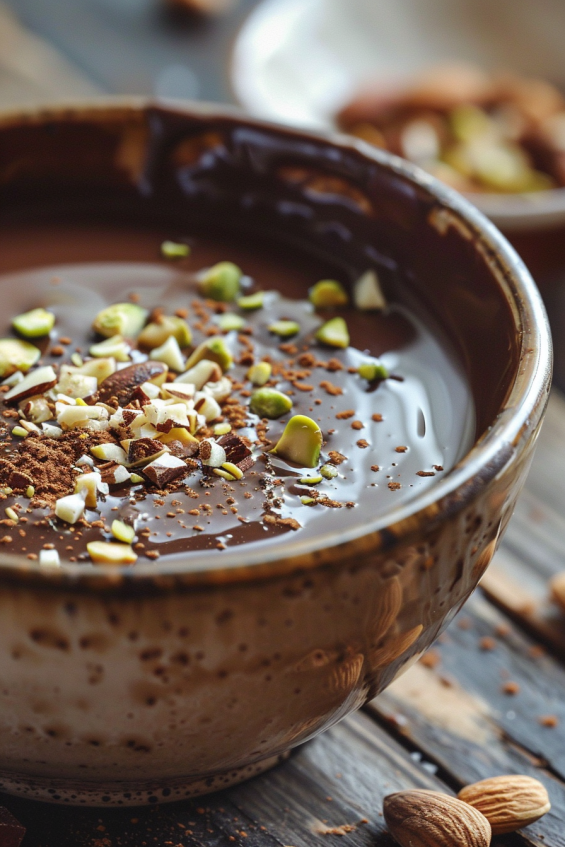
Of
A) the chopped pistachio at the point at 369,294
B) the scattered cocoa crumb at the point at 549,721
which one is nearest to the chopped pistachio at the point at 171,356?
the chopped pistachio at the point at 369,294

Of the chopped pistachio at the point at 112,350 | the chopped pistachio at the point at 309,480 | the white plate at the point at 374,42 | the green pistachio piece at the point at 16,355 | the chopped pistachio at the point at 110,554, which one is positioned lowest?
the green pistachio piece at the point at 16,355

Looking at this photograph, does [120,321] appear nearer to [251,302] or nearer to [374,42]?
[251,302]

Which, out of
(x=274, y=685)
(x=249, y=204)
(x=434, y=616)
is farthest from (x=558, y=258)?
(x=274, y=685)

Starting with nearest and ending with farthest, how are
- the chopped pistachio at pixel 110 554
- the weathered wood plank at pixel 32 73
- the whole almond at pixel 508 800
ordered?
the chopped pistachio at pixel 110 554, the whole almond at pixel 508 800, the weathered wood plank at pixel 32 73

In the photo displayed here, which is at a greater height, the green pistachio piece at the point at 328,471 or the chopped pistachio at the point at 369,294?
the chopped pistachio at the point at 369,294

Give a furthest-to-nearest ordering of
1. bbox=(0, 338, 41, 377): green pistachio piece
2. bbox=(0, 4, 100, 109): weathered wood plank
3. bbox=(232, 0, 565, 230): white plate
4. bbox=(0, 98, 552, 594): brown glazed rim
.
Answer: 1. bbox=(232, 0, 565, 230): white plate
2. bbox=(0, 4, 100, 109): weathered wood plank
3. bbox=(0, 338, 41, 377): green pistachio piece
4. bbox=(0, 98, 552, 594): brown glazed rim

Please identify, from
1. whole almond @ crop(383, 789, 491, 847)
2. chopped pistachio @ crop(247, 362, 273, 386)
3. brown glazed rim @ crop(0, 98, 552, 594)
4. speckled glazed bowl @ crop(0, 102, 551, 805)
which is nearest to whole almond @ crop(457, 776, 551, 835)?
whole almond @ crop(383, 789, 491, 847)

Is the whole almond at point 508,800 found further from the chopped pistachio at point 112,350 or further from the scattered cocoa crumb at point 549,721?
the chopped pistachio at point 112,350

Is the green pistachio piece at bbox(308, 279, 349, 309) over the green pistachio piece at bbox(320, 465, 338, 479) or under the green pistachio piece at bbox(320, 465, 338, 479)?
over

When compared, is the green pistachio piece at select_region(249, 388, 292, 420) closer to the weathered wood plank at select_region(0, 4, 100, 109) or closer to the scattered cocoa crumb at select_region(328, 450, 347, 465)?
the scattered cocoa crumb at select_region(328, 450, 347, 465)
